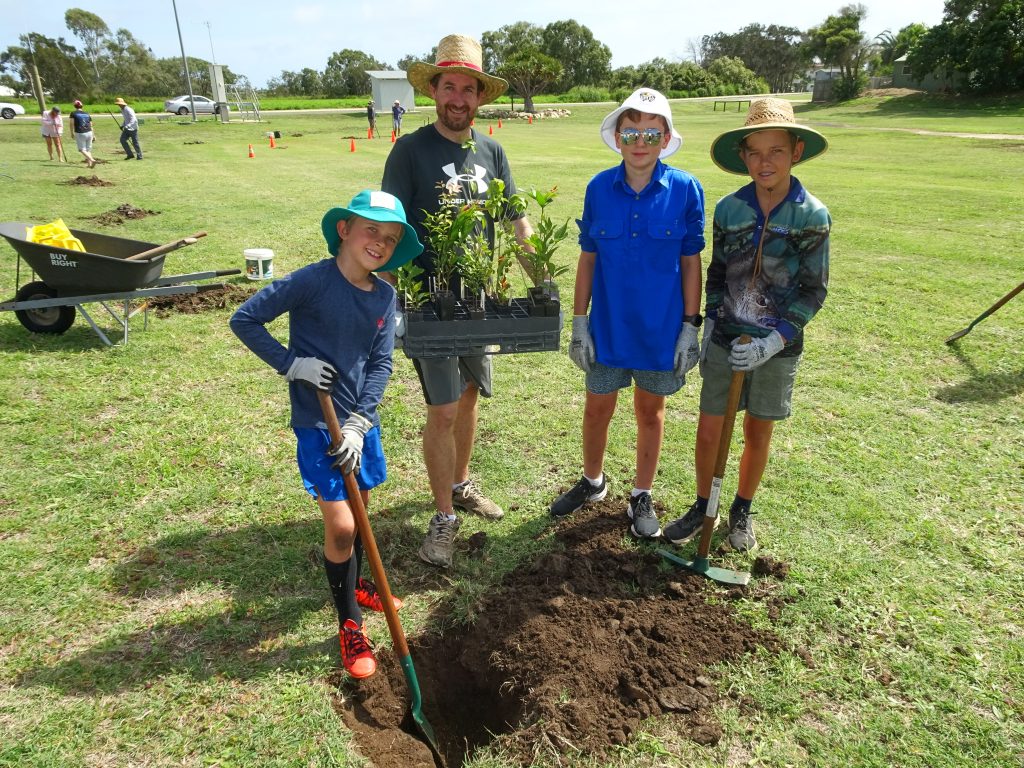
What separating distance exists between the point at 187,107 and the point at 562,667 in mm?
54890

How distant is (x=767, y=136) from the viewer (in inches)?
125

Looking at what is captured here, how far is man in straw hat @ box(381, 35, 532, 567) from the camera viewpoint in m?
3.43

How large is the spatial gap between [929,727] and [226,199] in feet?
50.5

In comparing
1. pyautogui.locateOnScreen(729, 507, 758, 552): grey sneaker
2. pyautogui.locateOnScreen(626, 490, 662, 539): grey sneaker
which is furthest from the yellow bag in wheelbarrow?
pyautogui.locateOnScreen(729, 507, 758, 552): grey sneaker

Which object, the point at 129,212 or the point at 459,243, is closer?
the point at 459,243

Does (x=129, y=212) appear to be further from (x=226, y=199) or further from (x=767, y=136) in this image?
(x=767, y=136)

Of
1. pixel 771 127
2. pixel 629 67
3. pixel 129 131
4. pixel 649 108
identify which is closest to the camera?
pixel 771 127

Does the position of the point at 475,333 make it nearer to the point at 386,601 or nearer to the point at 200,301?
the point at 386,601

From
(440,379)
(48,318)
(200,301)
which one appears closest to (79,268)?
(48,318)

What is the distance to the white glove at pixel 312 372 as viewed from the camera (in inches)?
107

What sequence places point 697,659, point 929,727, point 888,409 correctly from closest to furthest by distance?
point 929,727, point 697,659, point 888,409

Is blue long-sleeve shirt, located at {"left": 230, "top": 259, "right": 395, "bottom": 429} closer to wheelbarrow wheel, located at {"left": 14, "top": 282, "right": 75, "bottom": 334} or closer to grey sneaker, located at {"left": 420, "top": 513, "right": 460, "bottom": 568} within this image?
grey sneaker, located at {"left": 420, "top": 513, "right": 460, "bottom": 568}

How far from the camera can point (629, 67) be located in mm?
75125

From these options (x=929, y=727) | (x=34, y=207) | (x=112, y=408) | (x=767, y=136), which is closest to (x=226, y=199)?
(x=34, y=207)
